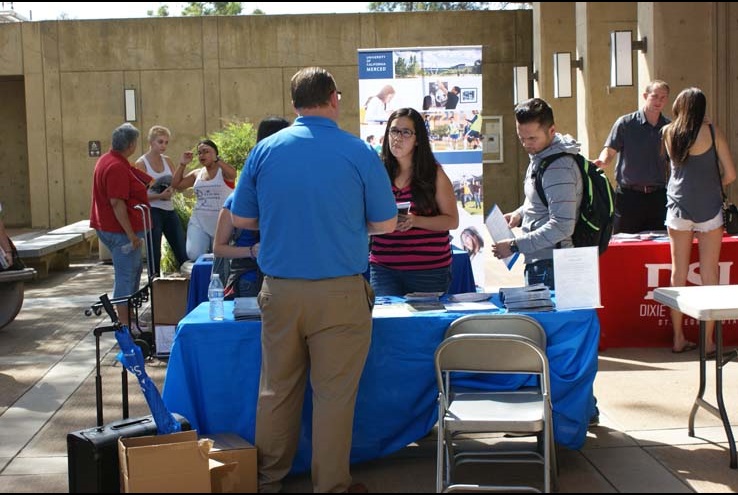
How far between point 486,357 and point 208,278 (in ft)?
9.70

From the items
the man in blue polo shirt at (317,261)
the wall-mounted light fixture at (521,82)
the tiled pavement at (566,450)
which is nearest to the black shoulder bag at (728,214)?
the tiled pavement at (566,450)

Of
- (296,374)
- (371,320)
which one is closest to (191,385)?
(296,374)

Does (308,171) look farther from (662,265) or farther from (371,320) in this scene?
(662,265)

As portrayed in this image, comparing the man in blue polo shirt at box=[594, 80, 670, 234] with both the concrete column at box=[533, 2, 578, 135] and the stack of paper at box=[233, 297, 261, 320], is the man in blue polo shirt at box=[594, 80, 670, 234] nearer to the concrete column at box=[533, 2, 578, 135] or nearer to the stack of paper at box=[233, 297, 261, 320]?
the stack of paper at box=[233, 297, 261, 320]

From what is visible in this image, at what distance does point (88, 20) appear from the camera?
59.8ft

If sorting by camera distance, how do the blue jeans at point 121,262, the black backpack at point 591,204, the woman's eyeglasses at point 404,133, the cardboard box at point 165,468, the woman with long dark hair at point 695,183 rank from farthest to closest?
the blue jeans at point 121,262
the woman with long dark hair at point 695,183
the woman's eyeglasses at point 404,133
the black backpack at point 591,204
the cardboard box at point 165,468

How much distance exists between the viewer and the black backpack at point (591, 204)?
16.3 feet

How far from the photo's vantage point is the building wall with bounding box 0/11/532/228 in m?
18.2

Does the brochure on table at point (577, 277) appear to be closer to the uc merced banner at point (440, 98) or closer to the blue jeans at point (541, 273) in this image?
the blue jeans at point (541, 273)

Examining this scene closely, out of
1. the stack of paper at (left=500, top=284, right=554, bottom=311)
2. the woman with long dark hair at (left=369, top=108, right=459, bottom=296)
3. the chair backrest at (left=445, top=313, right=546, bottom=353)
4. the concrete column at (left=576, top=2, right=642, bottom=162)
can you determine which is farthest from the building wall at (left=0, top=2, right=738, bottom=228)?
the chair backrest at (left=445, top=313, right=546, bottom=353)

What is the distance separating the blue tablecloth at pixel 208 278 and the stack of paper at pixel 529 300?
1.97 metres

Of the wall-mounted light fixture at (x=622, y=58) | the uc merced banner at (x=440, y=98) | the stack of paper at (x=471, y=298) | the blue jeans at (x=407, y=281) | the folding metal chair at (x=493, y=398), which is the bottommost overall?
the folding metal chair at (x=493, y=398)

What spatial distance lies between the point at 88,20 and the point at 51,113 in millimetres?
1897

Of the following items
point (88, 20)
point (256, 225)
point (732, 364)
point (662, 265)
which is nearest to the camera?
point (256, 225)
